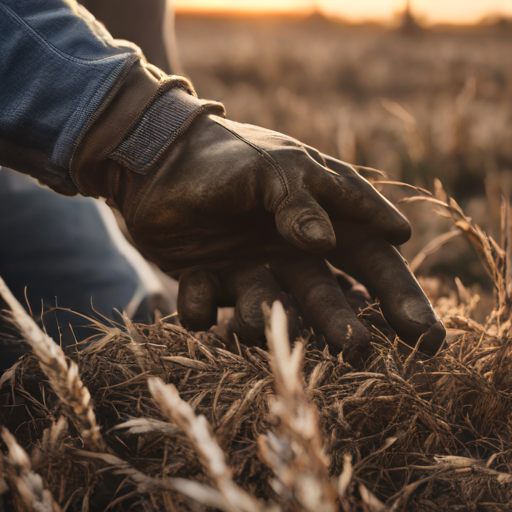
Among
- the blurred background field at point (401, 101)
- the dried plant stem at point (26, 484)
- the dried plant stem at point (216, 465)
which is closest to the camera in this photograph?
the dried plant stem at point (216, 465)

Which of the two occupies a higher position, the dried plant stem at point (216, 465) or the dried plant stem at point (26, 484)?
the dried plant stem at point (216, 465)

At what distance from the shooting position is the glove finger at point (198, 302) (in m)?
0.95

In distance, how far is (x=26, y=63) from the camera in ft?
3.07

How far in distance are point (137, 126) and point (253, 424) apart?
0.65m

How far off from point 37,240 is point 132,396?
98 cm

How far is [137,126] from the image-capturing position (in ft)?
3.06

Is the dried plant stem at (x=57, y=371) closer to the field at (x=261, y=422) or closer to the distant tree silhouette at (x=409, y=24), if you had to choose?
the field at (x=261, y=422)

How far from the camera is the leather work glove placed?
2.78ft

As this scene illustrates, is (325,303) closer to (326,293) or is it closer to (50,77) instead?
(326,293)

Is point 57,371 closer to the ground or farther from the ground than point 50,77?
closer to the ground

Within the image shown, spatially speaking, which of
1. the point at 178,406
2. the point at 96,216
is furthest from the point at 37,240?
the point at 178,406

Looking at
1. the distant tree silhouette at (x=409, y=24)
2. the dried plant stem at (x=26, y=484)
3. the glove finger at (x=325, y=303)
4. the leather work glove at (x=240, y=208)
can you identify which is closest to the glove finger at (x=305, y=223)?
the leather work glove at (x=240, y=208)

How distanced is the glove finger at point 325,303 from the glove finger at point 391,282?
0.07m

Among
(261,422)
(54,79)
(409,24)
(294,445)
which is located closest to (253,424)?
(261,422)
